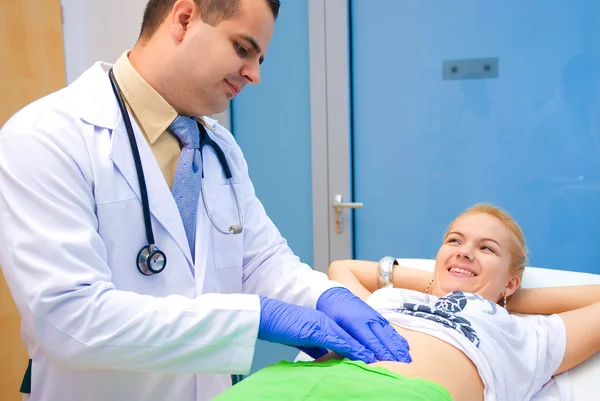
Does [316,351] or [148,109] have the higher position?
[148,109]

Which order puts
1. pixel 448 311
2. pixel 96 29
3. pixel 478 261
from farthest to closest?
pixel 96 29 → pixel 478 261 → pixel 448 311

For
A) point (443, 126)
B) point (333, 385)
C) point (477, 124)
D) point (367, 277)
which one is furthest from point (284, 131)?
point (333, 385)

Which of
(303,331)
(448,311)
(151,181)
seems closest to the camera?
(303,331)

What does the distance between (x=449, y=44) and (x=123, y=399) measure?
195cm

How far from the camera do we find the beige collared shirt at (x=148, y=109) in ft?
4.33

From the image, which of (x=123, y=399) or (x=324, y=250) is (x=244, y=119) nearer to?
(x=324, y=250)

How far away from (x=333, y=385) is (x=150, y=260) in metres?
0.46

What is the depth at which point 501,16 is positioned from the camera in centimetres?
241

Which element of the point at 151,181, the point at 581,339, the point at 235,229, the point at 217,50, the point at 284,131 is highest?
the point at 217,50

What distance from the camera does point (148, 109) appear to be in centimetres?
132

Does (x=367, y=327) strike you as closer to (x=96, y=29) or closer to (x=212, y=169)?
(x=212, y=169)

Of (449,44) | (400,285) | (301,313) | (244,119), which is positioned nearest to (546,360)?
(400,285)

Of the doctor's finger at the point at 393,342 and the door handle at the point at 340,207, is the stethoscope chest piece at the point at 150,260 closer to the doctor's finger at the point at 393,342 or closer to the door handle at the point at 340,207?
the doctor's finger at the point at 393,342

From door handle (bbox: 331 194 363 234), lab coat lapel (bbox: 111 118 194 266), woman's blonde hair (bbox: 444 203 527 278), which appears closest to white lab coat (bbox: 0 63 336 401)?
lab coat lapel (bbox: 111 118 194 266)
